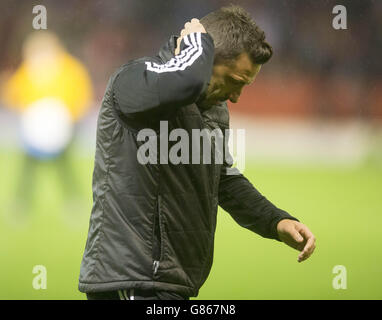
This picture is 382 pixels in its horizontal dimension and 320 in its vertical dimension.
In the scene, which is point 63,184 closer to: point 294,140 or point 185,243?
point 294,140

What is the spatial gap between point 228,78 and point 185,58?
0.24 metres

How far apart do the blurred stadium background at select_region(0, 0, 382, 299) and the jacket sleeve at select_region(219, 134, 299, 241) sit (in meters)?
1.41

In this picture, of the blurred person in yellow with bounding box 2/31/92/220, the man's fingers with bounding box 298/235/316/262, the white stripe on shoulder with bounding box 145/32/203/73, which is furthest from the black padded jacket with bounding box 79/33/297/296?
the blurred person in yellow with bounding box 2/31/92/220

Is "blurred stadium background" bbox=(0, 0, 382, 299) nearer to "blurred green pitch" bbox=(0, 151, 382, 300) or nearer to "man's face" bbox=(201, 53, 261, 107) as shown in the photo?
"blurred green pitch" bbox=(0, 151, 382, 300)

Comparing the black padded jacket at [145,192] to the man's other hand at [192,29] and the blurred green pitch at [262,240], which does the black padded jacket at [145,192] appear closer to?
the man's other hand at [192,29]

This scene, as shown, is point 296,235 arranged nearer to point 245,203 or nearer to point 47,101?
point 245,203

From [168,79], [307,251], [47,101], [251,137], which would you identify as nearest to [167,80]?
[168,79]

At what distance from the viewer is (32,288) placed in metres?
3.49

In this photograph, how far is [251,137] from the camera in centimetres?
676

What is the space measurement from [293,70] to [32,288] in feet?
12.1

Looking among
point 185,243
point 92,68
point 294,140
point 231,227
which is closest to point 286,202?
point 231,227

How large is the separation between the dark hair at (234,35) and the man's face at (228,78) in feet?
0.06

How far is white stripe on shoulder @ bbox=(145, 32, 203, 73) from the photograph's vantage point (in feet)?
5.43

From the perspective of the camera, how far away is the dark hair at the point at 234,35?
1.84 meters
